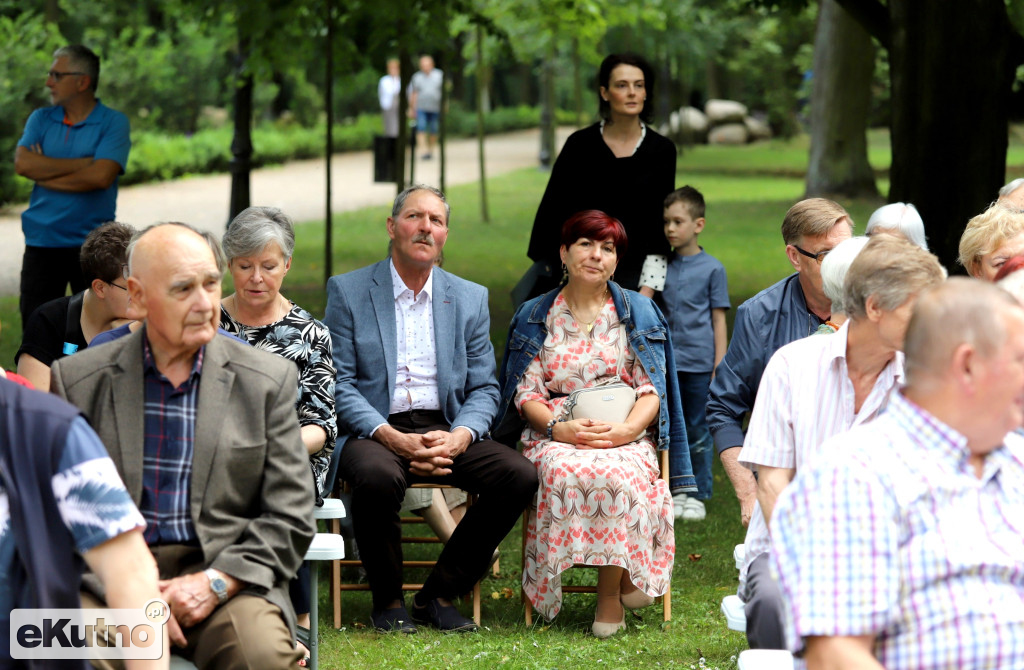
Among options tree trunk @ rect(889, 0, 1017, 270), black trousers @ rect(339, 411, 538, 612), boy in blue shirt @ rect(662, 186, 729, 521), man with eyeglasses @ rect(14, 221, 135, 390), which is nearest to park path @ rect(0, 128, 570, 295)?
tree trunk @ rect(889, 0, 1017, 270)

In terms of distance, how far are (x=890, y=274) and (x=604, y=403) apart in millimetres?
2284

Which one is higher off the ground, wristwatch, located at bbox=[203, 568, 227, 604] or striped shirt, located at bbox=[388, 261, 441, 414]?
striped shirt, located at bbox=[388, 261, 441, 414]

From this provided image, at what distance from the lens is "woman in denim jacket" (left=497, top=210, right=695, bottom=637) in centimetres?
529

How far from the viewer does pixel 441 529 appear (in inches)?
235

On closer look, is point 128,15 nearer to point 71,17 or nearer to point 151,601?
point 71,17

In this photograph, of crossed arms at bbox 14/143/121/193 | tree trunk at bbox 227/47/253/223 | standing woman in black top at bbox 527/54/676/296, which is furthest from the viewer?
tree trunk at bbox 227/47/253/223

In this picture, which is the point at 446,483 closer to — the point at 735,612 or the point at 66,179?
the point at 735,612

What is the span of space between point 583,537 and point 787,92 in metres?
38.3

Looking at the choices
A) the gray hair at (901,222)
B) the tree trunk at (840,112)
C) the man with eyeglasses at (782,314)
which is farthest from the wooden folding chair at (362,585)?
the tree trunk at (840,112)

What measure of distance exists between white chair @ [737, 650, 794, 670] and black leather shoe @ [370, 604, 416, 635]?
240 cm

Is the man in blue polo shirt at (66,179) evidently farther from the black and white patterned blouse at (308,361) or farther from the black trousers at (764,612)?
the black trousers at (764,612)

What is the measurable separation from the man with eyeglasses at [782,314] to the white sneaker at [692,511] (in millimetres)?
2277

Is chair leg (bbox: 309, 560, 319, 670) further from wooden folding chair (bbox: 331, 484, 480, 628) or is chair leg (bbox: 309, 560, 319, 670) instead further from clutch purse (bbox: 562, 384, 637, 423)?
clutch purse (bbox: 562, 384, 637, 423)

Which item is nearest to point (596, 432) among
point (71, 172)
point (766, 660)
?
point (766, 660)
